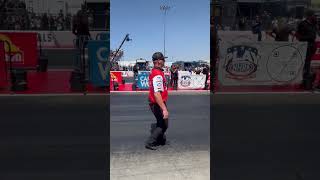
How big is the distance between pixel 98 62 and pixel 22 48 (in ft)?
22.0

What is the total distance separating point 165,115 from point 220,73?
12.8m

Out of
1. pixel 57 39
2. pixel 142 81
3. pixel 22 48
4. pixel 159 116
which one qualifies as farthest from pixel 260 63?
pixel 159 116

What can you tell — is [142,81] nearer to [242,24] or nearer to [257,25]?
[242,24]

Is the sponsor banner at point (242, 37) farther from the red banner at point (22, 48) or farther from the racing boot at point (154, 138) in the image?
the racing boot at point (154, 138)

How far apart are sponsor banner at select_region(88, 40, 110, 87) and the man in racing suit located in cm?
548

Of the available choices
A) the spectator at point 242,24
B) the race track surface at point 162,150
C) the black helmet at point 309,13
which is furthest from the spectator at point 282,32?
the race track surface at point 162,150

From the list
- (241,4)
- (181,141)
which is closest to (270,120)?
(181,141)

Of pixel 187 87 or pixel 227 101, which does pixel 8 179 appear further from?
pixel 187 87

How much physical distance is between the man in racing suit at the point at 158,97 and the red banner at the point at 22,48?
1265 cm

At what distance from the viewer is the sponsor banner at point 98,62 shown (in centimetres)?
1263

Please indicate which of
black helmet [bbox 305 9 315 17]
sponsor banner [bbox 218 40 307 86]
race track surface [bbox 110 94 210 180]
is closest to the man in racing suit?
race track surface [bbox 110 94 210 180]

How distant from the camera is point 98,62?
13.0 m

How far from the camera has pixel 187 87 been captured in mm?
21844

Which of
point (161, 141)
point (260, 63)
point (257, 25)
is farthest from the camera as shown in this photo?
point (257, 25)
